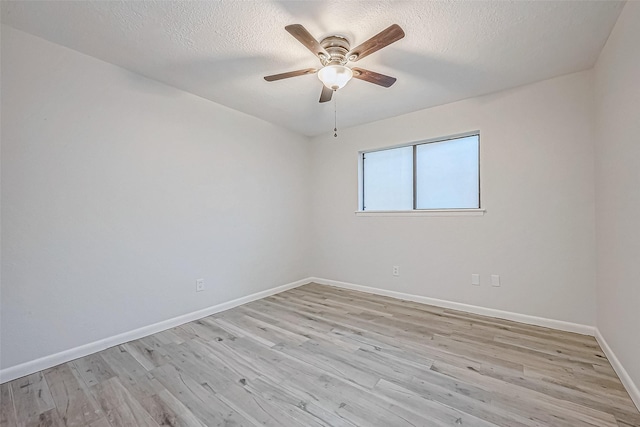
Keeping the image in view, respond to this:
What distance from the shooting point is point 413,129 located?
3.26 meters

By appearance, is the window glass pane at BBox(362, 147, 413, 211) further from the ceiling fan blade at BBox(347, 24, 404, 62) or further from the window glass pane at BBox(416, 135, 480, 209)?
the ceiling fan blade at BBox(347, 24, 404, 62)

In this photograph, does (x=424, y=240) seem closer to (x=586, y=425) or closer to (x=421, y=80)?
(x=421, y=80)

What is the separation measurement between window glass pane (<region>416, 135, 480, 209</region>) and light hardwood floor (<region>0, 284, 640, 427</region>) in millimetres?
1327

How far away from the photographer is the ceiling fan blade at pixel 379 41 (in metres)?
1.50

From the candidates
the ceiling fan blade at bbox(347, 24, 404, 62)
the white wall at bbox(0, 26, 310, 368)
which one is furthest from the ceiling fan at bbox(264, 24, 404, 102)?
the white wall at bbox(0, 26, 310, 368)

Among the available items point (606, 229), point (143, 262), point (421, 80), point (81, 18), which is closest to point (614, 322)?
point (606, 229)

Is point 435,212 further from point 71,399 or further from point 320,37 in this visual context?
point 71,399

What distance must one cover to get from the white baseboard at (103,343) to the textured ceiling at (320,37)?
2.29 m

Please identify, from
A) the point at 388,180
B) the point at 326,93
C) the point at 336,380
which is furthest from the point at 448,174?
the point at 336,380

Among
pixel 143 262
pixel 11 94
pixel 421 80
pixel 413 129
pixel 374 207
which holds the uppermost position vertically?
pixel 421 80

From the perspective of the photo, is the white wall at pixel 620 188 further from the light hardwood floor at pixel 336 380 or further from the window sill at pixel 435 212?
the window sill at pixel 435 212

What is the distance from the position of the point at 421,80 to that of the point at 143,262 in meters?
3.08

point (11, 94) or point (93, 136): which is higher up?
point (11, 94)

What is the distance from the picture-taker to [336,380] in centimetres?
175
